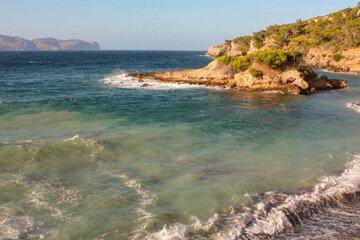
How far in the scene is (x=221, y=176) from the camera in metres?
26.2

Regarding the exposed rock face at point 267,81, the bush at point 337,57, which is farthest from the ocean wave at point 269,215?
the bush at point 337,57

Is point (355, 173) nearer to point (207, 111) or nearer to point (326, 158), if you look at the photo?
point (326, 158)

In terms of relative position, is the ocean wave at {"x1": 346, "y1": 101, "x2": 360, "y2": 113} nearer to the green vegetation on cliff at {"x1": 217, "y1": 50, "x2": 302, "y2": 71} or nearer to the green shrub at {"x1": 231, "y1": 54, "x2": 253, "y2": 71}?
the green vegetation on cliff at {"x1": 217, "y1": 50, "x2": 302, "y2": 71}

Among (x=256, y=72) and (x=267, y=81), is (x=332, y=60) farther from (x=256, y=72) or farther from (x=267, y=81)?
(x=256, y=72)

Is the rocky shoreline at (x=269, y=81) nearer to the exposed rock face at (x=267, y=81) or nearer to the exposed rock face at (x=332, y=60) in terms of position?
the exposed rock face at (x=267, y=81)

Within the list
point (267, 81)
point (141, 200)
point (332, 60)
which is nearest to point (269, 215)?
point (141, 200)

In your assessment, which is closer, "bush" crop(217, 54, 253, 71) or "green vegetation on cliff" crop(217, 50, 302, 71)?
"green vegetation on cliff" crop(217, 50, 302, 71)

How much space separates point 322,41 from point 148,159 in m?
121

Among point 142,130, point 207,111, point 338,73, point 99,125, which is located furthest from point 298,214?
point 338,73

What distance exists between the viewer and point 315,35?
142875 mm

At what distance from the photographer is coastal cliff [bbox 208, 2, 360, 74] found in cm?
11550

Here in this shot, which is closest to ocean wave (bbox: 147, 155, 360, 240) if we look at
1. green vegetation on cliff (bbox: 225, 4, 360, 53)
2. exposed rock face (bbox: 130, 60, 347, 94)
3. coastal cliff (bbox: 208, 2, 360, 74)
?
exposed rock face (bbox: 130, 60, 347, 94)

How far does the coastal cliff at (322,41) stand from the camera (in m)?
116

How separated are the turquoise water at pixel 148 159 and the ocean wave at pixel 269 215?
32.4 inches
